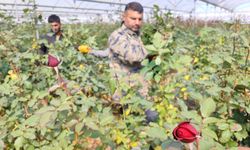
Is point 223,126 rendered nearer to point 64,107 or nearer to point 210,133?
point 210,133

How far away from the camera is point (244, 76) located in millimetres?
1548

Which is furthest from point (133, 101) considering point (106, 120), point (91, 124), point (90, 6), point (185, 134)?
point (90, 6)

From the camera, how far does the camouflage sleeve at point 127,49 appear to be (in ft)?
7.47

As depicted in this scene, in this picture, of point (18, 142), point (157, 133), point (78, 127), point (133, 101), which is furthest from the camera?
point (133, 101)

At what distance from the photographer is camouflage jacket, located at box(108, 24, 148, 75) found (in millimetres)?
2279

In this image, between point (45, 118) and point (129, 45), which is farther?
point (129, 45)

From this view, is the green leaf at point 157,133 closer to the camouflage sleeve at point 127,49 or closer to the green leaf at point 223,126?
the green leaf at point 223,126

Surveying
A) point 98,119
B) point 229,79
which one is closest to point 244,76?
point 229,79

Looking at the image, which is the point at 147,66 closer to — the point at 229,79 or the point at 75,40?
the point at 229,79

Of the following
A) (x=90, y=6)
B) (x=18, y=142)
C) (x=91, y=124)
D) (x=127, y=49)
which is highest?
(x=90, y=6)

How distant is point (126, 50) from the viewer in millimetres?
2279

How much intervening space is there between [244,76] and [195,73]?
0.81 metres

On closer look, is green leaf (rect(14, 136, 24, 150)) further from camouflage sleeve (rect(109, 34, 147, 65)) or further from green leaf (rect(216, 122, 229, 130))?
camouflage sleeve (rect(109, 34, 147, 65))

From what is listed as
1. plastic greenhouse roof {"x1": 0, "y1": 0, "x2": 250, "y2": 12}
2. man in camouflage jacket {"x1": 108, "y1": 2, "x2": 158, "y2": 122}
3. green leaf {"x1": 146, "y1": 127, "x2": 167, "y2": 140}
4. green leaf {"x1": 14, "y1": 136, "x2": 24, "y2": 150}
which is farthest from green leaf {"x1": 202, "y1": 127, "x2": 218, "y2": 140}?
plastic greenhouse roof {"x1": 0, "y1": 0, "x2": 250, "y2": 12}
